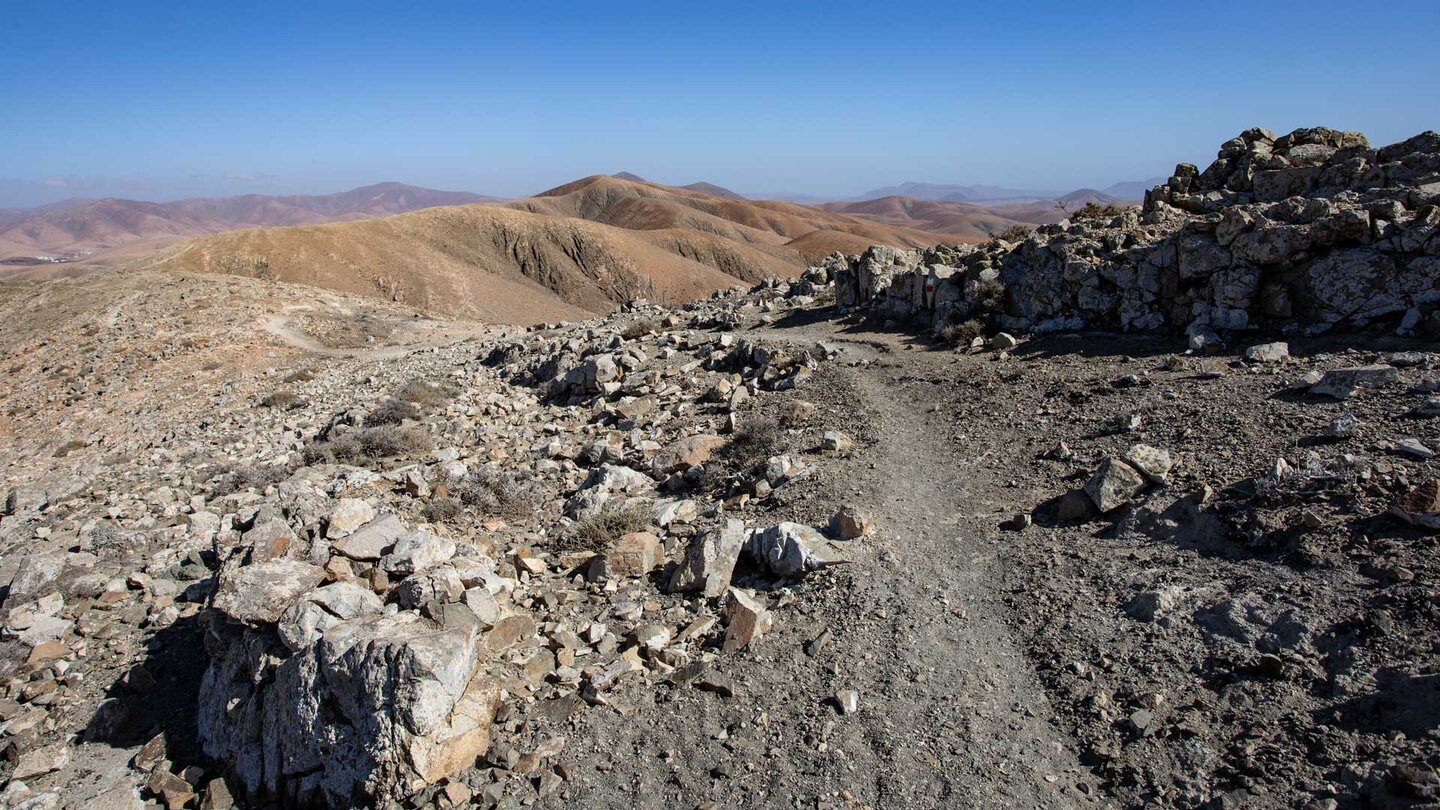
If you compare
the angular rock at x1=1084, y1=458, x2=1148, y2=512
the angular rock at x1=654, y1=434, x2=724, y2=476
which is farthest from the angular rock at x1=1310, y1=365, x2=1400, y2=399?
the angular rock at x1=654, y1=434, x2=724, y2=476

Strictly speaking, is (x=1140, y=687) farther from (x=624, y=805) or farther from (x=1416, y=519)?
(x=624, y=805)

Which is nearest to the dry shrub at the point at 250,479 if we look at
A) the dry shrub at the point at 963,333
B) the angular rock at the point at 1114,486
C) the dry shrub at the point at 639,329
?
the dry shrub at the point at 639,329

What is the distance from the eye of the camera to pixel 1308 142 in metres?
15.6

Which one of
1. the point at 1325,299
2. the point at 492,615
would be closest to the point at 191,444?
the point at 492,615

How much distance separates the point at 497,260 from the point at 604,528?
229 ft

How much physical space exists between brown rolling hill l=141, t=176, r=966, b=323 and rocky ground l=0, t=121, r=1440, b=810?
156ft

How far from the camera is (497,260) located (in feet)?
239

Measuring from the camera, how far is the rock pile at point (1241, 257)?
10.7 metres

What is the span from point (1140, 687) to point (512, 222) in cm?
7905

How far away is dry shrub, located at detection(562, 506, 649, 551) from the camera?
8.12 metres

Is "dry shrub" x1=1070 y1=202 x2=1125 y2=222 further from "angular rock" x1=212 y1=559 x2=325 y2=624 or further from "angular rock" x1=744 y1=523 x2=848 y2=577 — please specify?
"angular rock" x1=212 y1=559 x2=325 y2=624

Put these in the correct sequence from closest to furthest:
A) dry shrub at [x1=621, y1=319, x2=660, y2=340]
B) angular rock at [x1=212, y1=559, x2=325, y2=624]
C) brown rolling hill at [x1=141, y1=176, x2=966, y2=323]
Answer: angular rock at [x1=212, y1=559, x2=325, y2=624], dry shrub at [x1=621, y1=319, x2=660, y2=340], brown rolling hill at [x1=141, y1=176, x2=966, y2=323]

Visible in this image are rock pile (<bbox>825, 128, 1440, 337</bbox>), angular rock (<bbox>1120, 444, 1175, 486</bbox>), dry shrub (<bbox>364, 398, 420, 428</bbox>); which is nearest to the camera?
angular rock (<bbox>1120, 444, 1175, 486</bbox>)

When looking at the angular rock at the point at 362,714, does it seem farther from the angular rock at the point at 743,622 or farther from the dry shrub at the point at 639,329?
the dry shrub at the point at 639,329
